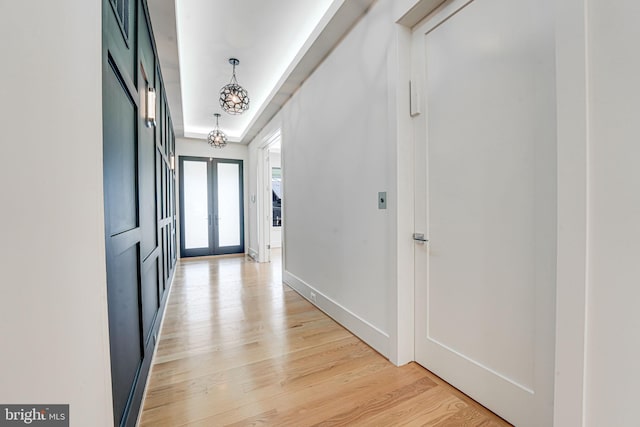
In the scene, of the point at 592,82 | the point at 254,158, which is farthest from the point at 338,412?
the point at 254,158

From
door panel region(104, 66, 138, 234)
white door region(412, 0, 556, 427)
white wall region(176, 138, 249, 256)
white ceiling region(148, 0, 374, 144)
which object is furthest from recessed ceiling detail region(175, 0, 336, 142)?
white wall region(176, 138, 249, 256)

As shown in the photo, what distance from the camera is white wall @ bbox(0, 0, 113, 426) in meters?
0.49

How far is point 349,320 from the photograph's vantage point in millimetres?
2408

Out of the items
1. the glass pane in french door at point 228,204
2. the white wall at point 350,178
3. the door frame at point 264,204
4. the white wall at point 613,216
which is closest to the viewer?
the white wall at point 613,216

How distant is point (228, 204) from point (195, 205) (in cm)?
74

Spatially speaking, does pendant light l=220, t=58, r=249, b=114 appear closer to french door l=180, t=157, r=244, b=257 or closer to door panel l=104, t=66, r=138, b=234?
door panel l=104, t=66, r=138, b=234

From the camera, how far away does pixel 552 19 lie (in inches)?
45.3

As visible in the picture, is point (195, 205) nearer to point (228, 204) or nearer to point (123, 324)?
point (228, 204)

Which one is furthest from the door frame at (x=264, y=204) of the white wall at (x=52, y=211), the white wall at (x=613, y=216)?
the white wall at (x=613, y=216)

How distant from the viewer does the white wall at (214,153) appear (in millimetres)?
6062

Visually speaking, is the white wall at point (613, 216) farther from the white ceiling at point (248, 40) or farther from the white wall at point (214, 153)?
the white wall at point (214, 153)

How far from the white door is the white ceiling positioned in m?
1.02

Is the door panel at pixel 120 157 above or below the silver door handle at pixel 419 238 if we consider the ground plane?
above

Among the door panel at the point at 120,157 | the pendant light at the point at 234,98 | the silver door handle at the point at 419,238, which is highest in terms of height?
the pendant light at the point at 234,98
